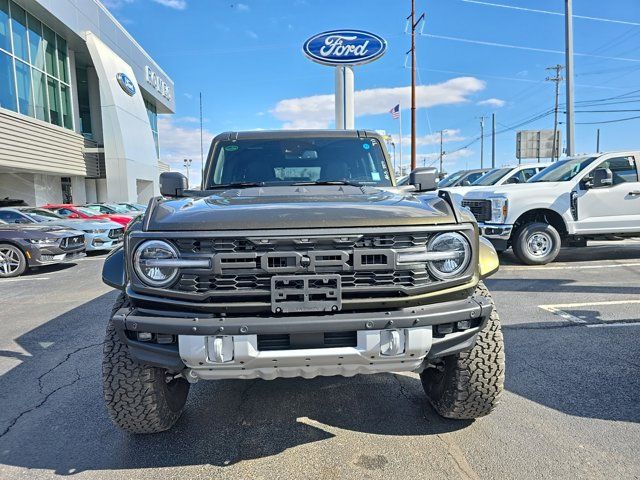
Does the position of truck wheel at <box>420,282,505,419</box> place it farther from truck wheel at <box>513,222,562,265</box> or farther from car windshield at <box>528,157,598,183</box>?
car windshield at <box>528,157,598,183</box>

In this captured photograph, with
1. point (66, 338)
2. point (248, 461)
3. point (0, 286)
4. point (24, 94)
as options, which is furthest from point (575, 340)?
point (24, 94)

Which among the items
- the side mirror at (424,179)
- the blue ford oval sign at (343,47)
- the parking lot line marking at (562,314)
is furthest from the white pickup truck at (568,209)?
the blue ford oval sign at (343,47)

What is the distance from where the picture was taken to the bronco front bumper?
2111 mm

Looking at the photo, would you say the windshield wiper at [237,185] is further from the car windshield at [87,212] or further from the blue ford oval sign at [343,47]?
the blue ford oval sign at [343,47]

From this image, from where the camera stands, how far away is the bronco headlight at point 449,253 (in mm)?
2293

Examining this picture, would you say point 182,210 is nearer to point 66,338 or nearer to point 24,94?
point 66,338

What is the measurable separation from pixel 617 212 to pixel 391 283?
774 cm

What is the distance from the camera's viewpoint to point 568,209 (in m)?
8.12

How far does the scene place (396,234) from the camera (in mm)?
2227

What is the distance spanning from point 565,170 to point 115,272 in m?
8.48

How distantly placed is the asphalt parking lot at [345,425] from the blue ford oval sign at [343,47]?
663 inches

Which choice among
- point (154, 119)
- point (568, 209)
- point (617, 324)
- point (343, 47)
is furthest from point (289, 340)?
point (154, 119)

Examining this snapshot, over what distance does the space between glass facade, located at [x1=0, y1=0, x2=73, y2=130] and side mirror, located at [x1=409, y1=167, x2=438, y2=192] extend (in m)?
21.2

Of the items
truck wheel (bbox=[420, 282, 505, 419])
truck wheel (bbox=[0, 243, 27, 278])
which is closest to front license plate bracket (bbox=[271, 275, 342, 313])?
truck wheel (bbox=[420, 282, 505, 419])
